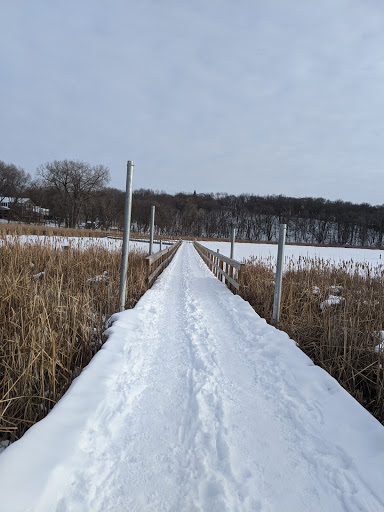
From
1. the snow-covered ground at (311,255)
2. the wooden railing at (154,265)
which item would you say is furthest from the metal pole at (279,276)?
the snow-covered ground at (311,255)

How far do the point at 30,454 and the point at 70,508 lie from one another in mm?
333

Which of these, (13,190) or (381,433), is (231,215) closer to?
(13,190)

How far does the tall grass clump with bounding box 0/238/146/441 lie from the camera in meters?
1.85

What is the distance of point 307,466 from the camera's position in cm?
145

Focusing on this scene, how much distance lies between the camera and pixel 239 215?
95438 mm

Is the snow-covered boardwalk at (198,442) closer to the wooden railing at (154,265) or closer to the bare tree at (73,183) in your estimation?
the wooden railing at (154,265)

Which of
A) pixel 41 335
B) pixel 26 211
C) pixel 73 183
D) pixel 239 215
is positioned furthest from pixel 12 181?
pixel 41 335

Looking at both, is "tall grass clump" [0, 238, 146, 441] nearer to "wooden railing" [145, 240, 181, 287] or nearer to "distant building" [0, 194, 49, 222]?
"wooden railing" [145, 240, 181, 287]

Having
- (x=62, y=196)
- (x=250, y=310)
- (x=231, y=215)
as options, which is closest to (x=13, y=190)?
(x=62, y=196)

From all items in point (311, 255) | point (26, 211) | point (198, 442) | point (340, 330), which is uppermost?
point (26, 211)

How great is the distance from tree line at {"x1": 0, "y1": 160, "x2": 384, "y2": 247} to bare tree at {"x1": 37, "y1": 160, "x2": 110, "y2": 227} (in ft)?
11.3

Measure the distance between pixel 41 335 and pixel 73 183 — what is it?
169 feet

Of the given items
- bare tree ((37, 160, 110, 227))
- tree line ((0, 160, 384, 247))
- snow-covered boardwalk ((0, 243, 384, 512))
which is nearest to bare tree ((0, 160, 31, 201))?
tree line ((0, 160, 384, 247))

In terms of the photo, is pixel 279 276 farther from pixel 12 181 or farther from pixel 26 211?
pixel 12 181
